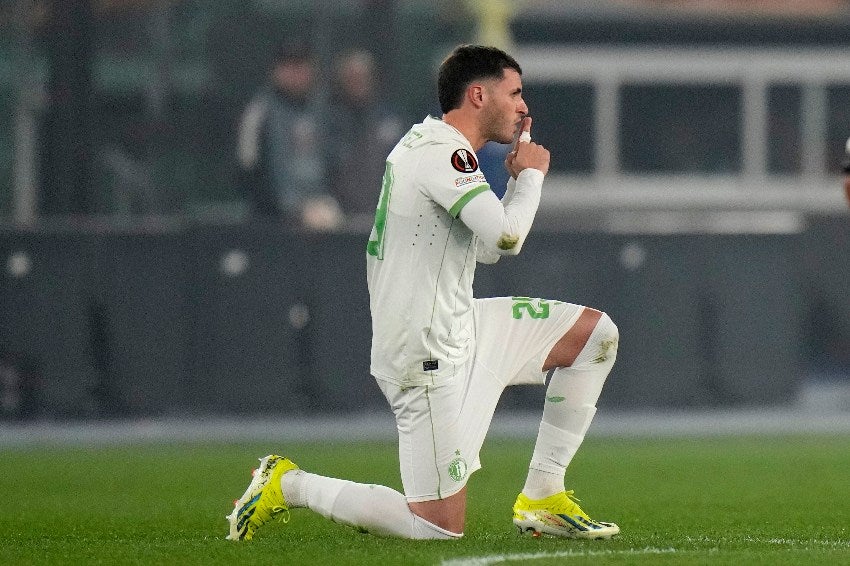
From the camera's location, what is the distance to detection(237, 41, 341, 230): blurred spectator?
14.6 meters

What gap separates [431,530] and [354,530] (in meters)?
0.63

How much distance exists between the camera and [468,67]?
6965mm

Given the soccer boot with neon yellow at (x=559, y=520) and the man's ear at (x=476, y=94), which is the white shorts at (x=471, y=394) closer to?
the soccer boot with neon yellow at (x=559, y=520)

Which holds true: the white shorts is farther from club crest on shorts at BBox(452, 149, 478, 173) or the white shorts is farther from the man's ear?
the man's ear

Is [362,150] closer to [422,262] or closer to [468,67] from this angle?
[468,67]

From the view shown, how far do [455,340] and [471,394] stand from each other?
22 centimetres

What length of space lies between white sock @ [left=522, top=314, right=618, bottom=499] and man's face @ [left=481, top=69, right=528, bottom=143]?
824 millimetres

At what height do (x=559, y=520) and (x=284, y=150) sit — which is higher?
(x=284, y=150)

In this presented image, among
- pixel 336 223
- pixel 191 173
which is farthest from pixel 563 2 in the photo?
pixel 336 223

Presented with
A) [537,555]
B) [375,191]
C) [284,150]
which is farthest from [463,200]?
[375,191]

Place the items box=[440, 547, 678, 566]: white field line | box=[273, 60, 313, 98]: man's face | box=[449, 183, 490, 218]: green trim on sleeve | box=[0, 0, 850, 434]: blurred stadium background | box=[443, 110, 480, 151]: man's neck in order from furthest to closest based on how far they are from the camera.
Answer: box=[273, 60, 313, 98]: man's face
box=[0, 0, 850, 434]: blurred stadium background
box=[443, 110, 480, 151]: man's neck
box=[449, 183, 490, 218]: green trim on sleeve
box=[440, 547, 678, 566]: white field line

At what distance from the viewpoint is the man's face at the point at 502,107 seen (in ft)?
22.8

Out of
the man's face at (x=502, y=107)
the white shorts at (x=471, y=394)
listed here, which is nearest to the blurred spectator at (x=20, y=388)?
the white shorts at (x=471, y=394)

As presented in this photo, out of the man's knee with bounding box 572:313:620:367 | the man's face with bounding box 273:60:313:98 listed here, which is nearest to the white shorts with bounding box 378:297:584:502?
the man's knee with bounding box 572:313:620:367
